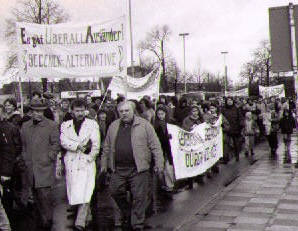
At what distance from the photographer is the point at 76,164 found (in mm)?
7145

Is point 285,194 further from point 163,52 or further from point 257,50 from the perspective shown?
A: point 257,50

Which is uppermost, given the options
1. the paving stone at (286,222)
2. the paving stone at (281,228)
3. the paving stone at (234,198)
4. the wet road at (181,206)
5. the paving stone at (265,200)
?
the paving stone at (281,228)

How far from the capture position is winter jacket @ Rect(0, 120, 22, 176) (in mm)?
6559

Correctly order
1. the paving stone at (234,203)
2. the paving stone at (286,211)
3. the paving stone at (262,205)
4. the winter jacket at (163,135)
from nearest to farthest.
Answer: the paving stone at (286,211)
the paving stone at (262,205)
the paving stone at (234,203)
the winter jacket at (163,135)

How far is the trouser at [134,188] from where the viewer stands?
6809 millimetres

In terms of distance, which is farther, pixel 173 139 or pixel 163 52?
pixel 163 52

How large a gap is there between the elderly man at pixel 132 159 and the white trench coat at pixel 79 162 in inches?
13.8

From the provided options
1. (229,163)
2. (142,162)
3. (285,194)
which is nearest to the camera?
(142,162)

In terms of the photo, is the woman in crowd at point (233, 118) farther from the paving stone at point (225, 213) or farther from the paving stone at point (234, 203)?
the paving stone at point (225, 213)

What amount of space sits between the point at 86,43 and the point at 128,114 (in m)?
3.52

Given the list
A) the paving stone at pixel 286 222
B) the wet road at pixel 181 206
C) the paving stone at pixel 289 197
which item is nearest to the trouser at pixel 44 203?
the wet road at pixel 181 206

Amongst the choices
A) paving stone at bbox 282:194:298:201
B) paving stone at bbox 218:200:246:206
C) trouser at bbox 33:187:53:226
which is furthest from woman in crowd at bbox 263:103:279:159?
trouser at bbox 33:187:53:226

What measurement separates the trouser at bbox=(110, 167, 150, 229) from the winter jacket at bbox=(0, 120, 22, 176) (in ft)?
4.20

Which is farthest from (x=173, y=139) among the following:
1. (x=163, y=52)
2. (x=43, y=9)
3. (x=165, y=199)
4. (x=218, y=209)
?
(x=163, y=52)
